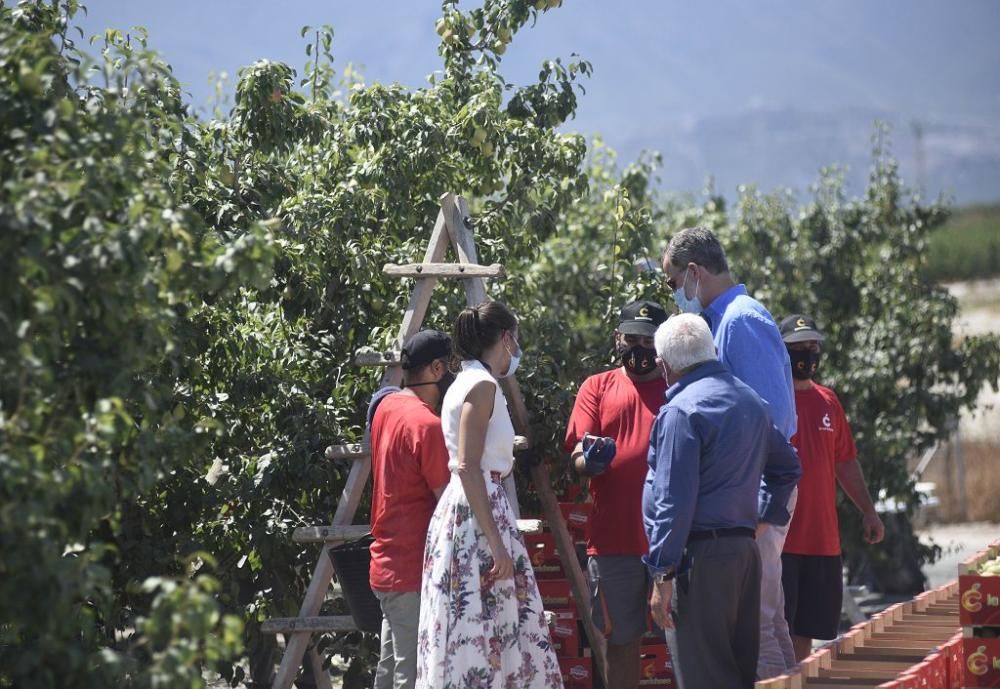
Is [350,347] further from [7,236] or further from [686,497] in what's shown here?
[7,236]

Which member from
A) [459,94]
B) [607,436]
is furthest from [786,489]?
[459,94]

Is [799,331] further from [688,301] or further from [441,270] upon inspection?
[441,270]

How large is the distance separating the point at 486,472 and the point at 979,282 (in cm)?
6203

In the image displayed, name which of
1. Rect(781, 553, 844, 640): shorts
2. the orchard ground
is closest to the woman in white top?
Rect(781, 553, 844, 640): shorts

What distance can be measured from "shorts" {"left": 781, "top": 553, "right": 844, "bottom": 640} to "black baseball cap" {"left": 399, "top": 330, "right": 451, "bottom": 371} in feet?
7.52

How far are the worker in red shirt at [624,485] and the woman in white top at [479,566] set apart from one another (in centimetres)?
77

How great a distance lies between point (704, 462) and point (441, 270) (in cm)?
201

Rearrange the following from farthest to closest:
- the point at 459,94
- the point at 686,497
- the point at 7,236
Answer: the point at 459,94 < the point at 686,497 < the point at 7,236

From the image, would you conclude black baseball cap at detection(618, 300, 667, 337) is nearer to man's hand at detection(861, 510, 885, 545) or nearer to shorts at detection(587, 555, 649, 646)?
shorts at detection(587, 555, 649, 646)

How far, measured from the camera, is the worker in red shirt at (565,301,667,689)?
21.0ft

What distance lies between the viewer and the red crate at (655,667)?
7207mm

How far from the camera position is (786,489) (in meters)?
5.60

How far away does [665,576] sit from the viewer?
512 centimetres

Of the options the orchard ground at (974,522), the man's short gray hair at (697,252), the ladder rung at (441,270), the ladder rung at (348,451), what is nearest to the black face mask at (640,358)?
the man's short gray hair at (697,252)
